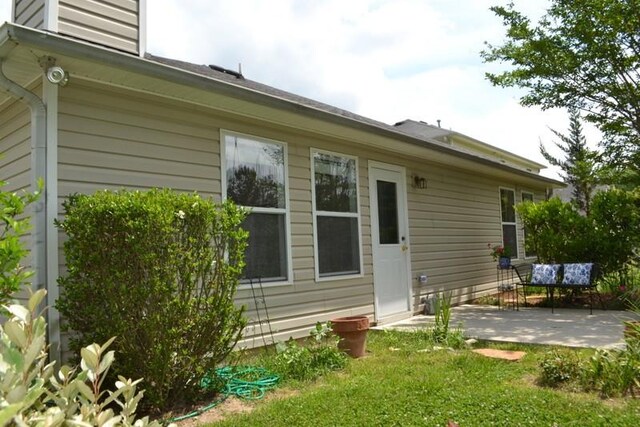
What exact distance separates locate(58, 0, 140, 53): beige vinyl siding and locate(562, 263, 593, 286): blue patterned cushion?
688 centimetres

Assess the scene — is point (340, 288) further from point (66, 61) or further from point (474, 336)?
point (66, 61)

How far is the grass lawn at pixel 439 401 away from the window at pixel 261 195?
145cm

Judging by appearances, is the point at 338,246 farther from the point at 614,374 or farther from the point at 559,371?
the point at 614,374

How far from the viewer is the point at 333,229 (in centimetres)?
613

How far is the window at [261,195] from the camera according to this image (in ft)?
16.5

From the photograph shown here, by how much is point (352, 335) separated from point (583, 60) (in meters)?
6.04

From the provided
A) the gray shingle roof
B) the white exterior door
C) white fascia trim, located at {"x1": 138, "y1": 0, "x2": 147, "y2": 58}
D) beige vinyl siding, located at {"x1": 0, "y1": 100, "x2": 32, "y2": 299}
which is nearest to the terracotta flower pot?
the white exterior door

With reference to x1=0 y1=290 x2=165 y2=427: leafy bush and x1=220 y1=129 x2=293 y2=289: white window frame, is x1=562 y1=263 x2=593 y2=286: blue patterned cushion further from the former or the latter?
x1=0 y1=290 x2=165 y2=427: leafy bush

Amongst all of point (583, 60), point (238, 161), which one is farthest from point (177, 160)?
point (583, 60)

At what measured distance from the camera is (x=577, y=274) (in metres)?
7.50

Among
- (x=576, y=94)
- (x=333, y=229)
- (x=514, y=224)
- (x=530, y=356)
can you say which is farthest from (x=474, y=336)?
(x=514, y=224)

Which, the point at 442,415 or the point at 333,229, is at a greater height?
the point at 333,229

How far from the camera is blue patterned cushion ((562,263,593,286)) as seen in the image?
735cm

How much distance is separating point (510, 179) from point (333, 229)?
21.7 feet
